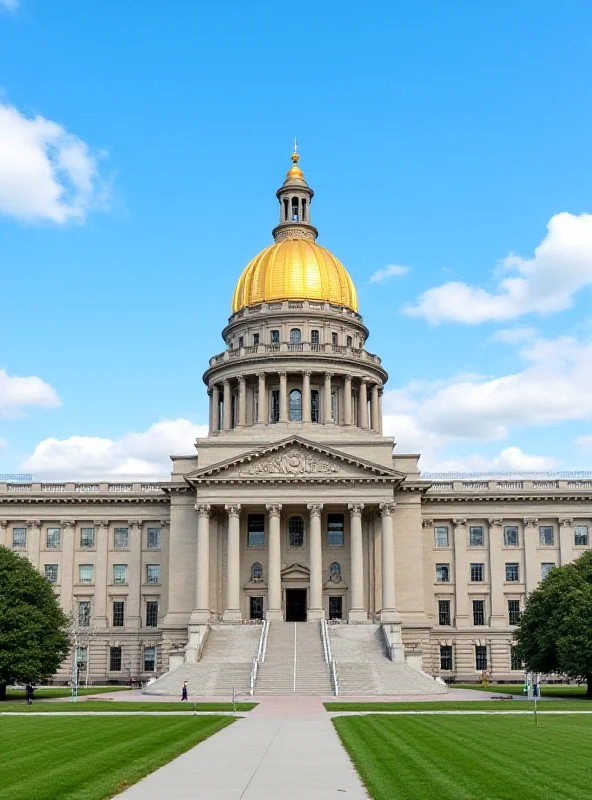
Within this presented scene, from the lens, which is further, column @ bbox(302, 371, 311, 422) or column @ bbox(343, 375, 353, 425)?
column @ bbox(343, 375, 353, 425)

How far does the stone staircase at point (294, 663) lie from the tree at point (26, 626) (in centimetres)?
1329

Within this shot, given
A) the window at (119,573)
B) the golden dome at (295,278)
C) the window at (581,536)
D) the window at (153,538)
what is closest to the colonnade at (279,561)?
the window at (153,538)

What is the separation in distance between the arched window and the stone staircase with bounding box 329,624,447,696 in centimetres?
2819

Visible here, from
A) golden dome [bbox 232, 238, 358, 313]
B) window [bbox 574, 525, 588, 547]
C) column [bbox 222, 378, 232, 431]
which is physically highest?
golden dome [bbox 232, 238, 358, 313]

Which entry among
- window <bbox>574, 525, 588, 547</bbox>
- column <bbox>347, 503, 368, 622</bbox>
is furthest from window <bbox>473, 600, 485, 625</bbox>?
column <bbox>347, 503, 368, 622</bbox>

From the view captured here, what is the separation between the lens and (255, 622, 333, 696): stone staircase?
60.5 metres

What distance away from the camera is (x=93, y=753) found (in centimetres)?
2808

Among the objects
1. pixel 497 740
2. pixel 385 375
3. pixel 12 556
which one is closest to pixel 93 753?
pixel 497 740

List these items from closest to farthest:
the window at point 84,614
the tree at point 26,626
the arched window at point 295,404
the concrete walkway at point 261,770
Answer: the concrete walkway at point 261,770, the tree at point 26,626, the window at point 84,614, the arched window at point 295,404

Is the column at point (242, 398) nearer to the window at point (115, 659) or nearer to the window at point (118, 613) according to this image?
the window at point (118, 613)

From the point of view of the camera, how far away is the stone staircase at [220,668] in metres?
61.6

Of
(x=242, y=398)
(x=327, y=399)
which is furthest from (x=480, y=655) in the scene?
(x=242, y=398)

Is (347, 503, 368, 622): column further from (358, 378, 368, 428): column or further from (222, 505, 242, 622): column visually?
(358, 378, 368, 428): column

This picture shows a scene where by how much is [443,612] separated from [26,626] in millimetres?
39606
